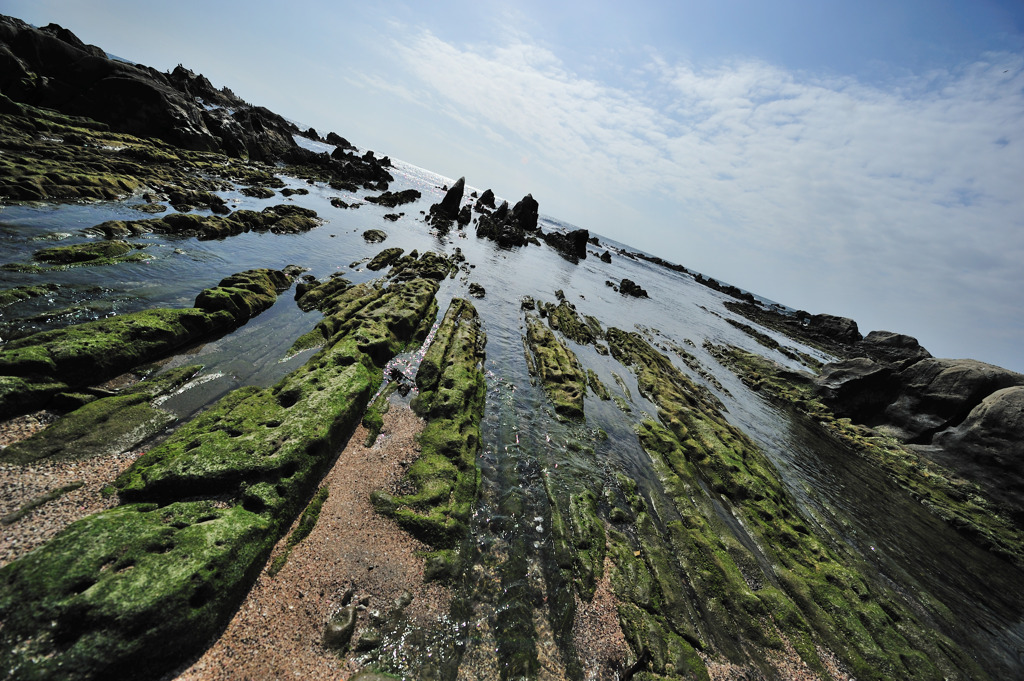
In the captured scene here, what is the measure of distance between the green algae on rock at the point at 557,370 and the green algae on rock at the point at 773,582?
447 centimetres

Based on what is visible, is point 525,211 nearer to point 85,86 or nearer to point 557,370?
point 85,86

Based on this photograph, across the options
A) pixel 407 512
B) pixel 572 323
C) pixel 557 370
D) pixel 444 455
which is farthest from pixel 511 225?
pixel 407 512

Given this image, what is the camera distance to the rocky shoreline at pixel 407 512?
21.6 feet

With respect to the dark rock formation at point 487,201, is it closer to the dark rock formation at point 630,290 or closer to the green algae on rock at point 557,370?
the dark rock formation at point 630,290

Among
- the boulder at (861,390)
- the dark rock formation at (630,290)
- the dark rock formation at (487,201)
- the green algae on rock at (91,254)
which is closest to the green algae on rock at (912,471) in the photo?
the boulder at (861,390)

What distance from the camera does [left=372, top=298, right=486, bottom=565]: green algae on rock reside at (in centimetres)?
995

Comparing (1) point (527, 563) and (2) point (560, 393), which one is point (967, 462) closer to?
(2) point (560, 393)

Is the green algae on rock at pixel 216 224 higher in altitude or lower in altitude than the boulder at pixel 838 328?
lower

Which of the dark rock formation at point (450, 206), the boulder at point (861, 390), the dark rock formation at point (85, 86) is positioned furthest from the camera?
the dark rock formation at point (450, 206)

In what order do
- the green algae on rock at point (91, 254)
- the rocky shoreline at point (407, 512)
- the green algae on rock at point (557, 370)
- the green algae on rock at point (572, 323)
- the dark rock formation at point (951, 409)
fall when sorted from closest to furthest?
the rocky shoreline at point (407, 512), the green algae on rock at point (91, 254), the green algae on rock at point (557, 370), the dark rock formation at point (951, 409), the green algae on rock at point (572, 323)

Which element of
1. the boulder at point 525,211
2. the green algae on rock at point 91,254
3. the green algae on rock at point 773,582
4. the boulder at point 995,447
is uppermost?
the boulder at point 525,211

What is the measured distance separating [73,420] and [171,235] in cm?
2310

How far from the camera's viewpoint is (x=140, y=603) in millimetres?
5852

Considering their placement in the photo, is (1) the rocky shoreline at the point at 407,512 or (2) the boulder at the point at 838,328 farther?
(2) the boulder at the point at 838,328
